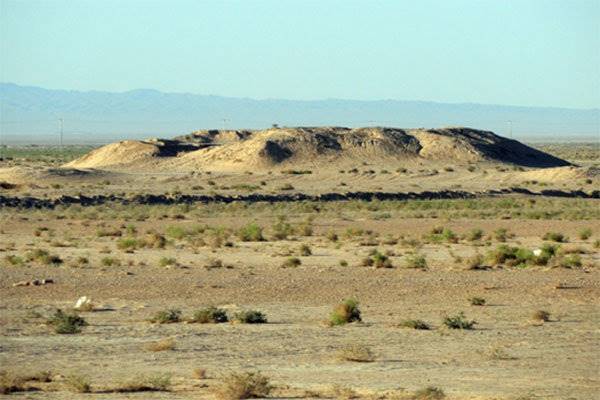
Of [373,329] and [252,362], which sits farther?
[373,329]

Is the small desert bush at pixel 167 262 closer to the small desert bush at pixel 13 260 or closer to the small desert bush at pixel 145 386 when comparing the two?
the small desert bush at pixel 13 260

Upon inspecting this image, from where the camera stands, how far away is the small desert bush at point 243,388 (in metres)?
16.7

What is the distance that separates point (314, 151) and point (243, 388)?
86.0m

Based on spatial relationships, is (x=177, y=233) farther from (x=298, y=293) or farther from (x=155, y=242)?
→ (x=298, y=293)

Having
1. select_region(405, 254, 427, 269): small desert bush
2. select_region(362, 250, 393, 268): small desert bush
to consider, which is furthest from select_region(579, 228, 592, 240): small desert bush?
select_region(362, 250, 393, 268): small desert bush

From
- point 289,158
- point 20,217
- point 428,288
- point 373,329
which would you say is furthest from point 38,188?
point 373,329

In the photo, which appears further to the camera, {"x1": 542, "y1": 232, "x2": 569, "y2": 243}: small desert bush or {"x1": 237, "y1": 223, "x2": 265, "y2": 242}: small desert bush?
{"x1": 542, "y1": 232, "x2": 569, "y2": 243}: small desert bush

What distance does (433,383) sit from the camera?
18266 mm

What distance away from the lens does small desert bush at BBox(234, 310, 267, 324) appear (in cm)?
2509

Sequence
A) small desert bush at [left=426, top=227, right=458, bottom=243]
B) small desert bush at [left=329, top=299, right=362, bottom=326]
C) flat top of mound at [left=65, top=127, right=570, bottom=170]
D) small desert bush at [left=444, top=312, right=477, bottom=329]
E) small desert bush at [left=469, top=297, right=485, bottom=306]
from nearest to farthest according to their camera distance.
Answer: small desert bush at [left=444, top=312, right=477, bottom=329] → small desert bush at [left=329, top=299, right=362, bottom=326] → small desert bush at [left=469, top=297, right=485, bottom=306] → small desert bush at [left=426, top=227, right=458, bottom=243] → flat top of mound at [left=65, top=127, right=570, bottom=170]

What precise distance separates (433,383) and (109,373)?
465 cm

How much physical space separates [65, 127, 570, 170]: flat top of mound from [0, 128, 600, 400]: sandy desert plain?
734 inches

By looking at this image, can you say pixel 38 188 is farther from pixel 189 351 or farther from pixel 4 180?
pixel 189 351

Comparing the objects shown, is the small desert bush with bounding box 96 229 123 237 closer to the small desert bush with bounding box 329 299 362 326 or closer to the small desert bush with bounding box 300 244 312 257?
the small desert bush with bounding box 300 244 312 257
